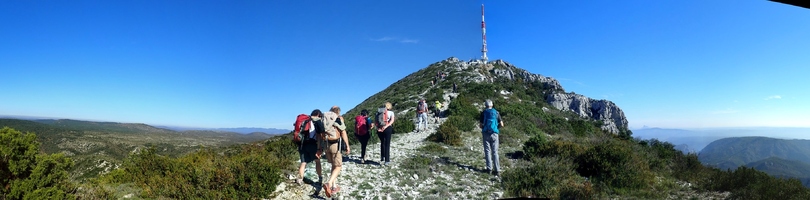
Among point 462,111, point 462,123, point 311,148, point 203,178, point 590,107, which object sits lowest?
point 203,178

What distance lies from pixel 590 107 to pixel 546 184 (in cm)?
4435

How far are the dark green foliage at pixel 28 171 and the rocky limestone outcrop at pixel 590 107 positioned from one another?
45.0 meters

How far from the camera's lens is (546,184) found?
312 inches

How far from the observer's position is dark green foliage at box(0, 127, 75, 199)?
537 centimetres

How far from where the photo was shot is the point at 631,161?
10391 millimetres

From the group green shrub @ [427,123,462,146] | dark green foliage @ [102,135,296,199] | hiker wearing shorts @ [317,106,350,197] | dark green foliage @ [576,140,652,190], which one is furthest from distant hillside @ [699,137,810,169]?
dark green foliage @ [102,135,296,199]

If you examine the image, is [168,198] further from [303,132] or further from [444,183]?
[444,183]

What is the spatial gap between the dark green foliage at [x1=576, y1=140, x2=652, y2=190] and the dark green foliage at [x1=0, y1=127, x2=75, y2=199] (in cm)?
1124

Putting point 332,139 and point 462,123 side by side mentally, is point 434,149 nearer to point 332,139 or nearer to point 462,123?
point 462,123

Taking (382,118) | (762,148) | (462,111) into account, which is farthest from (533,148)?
(762,148)

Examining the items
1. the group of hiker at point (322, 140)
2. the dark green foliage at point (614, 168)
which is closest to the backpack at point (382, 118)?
the group of hiker at point (322, 140)

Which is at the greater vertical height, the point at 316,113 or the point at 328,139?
the point at 316,113

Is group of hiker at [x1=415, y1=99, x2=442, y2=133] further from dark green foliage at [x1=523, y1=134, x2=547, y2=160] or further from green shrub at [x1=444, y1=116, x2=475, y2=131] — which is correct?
dark green foliage at [x1=523, y1=134, x2=547, y2=160]

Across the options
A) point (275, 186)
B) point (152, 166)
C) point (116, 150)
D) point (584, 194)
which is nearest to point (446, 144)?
point (584, 194)
